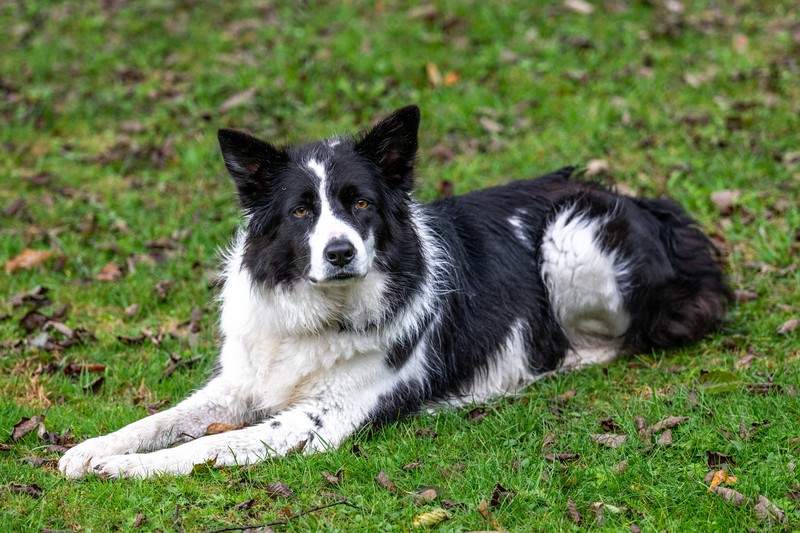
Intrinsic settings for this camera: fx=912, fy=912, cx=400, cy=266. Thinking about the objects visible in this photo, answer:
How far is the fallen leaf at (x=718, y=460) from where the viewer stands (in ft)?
15.0

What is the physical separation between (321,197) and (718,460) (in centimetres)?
245

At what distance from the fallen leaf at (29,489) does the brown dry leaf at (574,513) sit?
255 centimetres

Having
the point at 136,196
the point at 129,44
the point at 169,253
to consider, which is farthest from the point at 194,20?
the point at 169,253

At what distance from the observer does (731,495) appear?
4.18 m

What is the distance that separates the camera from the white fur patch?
20.0 ft

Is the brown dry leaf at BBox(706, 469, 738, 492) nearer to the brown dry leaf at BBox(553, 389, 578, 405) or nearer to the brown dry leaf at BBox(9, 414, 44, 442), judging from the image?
A: the brown dry leaf at BBox(553, 389, 578, 405)

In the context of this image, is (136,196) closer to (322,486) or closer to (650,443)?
(322,486)

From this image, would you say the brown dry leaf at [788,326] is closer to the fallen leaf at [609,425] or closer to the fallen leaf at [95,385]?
the fallen leaf at [609,425]

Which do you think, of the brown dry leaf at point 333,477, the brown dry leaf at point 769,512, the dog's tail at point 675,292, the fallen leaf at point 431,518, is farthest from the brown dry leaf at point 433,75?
the brown dry leaf at point 769,512

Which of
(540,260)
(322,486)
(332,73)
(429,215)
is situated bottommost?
(322,486)

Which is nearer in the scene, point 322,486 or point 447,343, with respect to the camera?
point 322,486

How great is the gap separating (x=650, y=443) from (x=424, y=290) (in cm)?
152

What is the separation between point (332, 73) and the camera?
33.3 feet

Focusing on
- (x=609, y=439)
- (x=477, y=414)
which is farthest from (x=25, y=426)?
(x=609, y=439)
